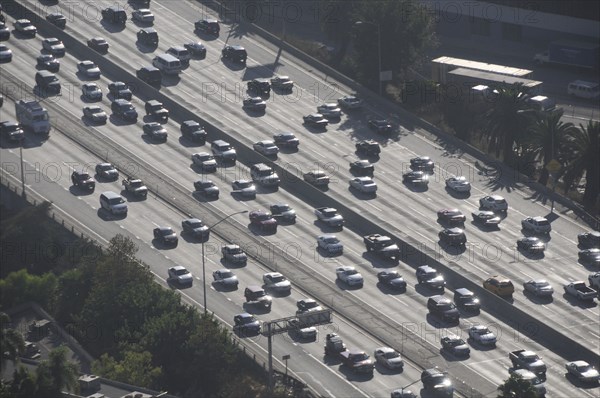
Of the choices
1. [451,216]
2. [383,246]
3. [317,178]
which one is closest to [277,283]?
[383,246]

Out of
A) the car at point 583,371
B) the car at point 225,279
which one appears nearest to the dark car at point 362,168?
the car at point 225,279

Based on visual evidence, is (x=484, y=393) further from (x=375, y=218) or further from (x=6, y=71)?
(x=6, y=71)

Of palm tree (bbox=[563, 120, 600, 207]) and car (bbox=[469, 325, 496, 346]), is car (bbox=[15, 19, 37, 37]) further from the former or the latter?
car (bbox=[469, 325, 496, 346])

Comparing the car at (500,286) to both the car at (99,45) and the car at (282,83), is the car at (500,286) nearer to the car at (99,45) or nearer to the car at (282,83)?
the car at (282,83)

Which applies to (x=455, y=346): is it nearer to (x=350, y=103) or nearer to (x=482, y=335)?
(x=482, y=335)

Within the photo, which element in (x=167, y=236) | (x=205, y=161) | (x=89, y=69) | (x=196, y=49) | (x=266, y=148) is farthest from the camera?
(x=196, y=49)
